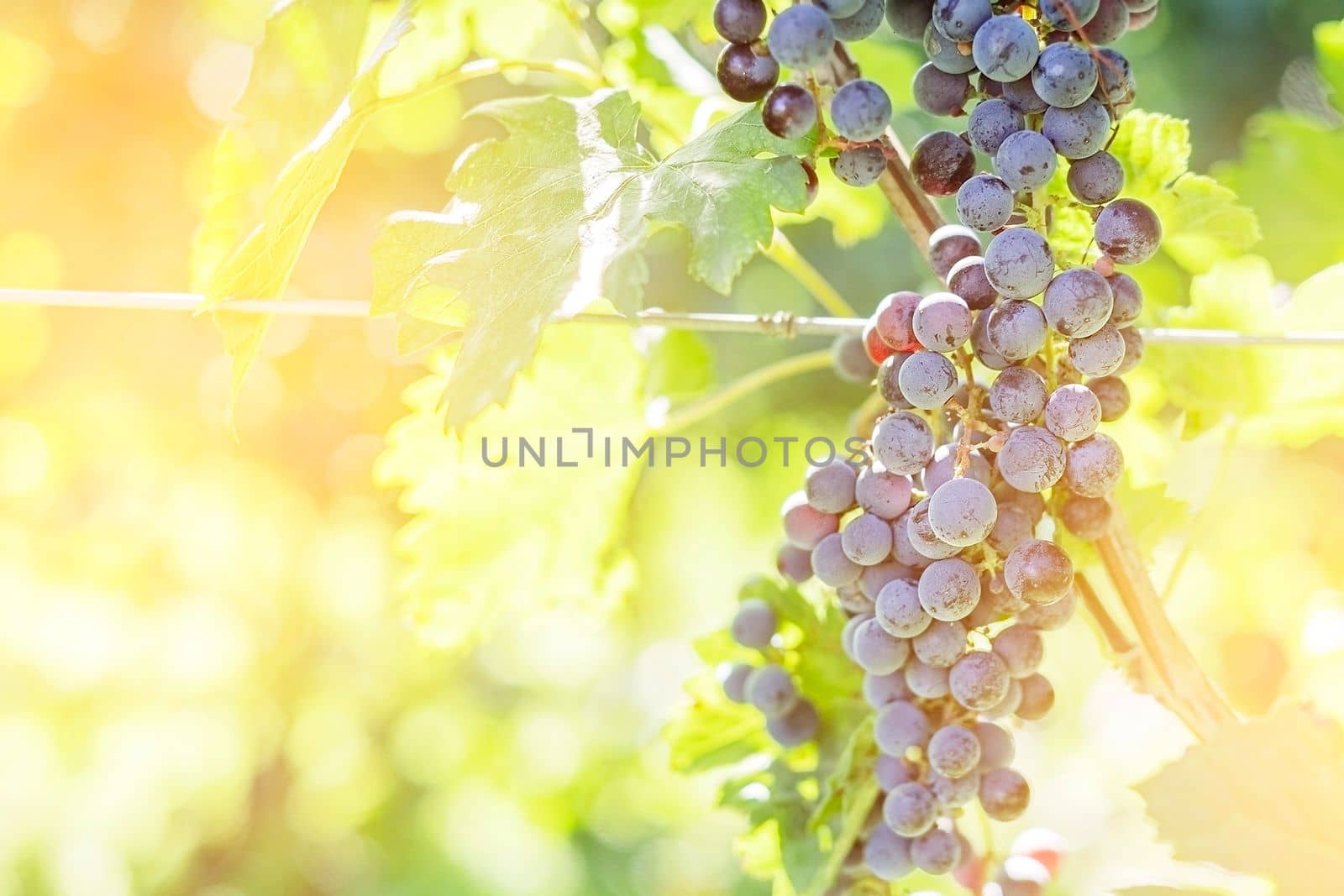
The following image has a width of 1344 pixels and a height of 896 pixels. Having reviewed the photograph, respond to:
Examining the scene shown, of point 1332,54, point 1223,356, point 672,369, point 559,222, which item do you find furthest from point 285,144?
point 1332,54

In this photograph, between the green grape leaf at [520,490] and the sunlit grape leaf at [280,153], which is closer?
the sunlit grape leaf at [280,153]

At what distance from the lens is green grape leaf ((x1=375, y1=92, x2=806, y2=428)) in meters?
0.45

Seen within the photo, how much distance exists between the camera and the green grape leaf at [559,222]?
45 cm

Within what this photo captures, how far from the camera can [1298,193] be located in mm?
840

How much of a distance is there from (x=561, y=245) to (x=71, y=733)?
1.98 metres

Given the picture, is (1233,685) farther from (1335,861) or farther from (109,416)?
(109,416)

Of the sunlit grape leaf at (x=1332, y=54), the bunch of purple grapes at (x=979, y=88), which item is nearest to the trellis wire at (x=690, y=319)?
the bunch of purple grapes at (x=979, y=88)

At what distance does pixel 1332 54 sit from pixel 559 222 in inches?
22.8

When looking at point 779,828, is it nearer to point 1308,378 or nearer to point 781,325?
point 781,325

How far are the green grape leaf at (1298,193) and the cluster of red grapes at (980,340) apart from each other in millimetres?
404

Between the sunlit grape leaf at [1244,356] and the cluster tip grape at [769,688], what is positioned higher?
the sunlit grape leaf at [1244,356]

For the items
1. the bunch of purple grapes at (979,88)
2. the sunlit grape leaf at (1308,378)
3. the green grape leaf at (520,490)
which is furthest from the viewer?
the green grape leaf at (520,490)

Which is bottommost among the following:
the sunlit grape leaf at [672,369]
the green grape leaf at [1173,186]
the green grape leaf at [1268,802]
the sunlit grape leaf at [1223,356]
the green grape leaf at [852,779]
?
the green grape leaf at [852,779]

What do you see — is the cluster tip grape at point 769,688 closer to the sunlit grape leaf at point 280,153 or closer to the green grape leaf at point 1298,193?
the sunlit grape leaf at point 280,153
